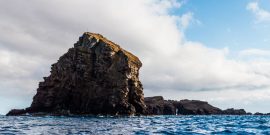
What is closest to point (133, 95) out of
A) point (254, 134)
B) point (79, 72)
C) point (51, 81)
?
point (79, 72)

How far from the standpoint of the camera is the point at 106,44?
150m

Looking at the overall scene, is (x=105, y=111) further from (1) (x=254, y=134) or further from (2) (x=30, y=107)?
(1) (x=254, y=134)

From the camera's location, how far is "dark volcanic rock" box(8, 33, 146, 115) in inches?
5226

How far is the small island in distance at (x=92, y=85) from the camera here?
Answer: 133m

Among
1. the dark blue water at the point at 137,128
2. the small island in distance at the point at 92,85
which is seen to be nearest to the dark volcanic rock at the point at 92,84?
the small island in distance at the point at 92,85

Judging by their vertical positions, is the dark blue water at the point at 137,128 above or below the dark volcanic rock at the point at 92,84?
below

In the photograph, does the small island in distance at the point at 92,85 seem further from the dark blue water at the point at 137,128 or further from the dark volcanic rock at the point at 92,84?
the dark blue water at the point at 137,128

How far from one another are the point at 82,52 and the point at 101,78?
17.3m

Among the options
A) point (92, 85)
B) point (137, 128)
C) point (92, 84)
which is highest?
point (92, 84)

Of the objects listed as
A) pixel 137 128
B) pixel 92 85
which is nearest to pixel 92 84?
pixel 92 85

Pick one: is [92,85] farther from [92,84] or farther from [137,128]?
[137,128]

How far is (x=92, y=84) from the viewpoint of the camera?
461 feet

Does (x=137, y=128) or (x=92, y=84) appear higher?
(x=92, y=84)

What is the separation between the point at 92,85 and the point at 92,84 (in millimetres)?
393
